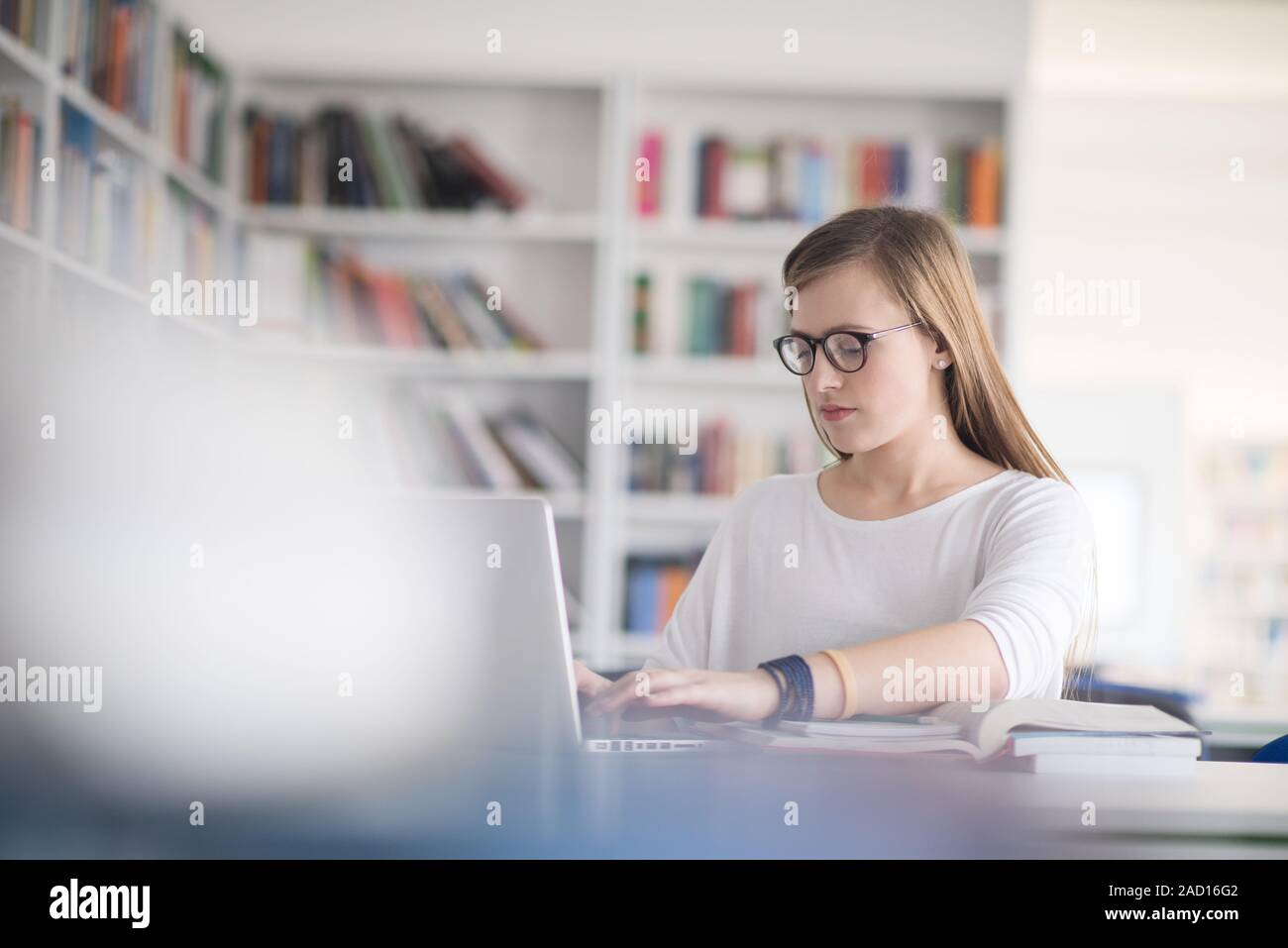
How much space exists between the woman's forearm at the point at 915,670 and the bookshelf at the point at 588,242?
203cm

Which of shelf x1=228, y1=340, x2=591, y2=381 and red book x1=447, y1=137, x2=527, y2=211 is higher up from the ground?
red book x1=447, y1=137, x2=527, y2=211

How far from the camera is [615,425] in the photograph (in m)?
3.03

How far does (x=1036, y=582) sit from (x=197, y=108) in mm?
2584

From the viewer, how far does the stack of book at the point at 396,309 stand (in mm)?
3002

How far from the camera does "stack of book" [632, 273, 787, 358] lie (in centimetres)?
304

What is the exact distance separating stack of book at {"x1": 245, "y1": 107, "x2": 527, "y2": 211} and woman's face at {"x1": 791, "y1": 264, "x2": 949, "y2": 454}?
1.98 metres

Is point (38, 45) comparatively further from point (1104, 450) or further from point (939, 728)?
point (1104, 450)

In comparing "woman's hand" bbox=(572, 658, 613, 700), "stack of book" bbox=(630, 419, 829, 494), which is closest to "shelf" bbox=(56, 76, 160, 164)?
"stack of book" bbox=(630, 419, 829, 494)

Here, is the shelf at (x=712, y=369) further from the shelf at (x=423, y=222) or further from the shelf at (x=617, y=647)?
the shelf at (x=617, y=647)

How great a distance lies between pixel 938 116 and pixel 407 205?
148 cm

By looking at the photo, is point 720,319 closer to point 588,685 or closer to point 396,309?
point 396,309

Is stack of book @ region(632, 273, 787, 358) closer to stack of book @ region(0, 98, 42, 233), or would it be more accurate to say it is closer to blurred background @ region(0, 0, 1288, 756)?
blurred background @ region(0, 0, 1288, 756)

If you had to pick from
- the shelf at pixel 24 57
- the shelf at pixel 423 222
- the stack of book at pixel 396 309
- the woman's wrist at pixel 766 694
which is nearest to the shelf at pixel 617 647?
the stack of book at pixel 396 309
